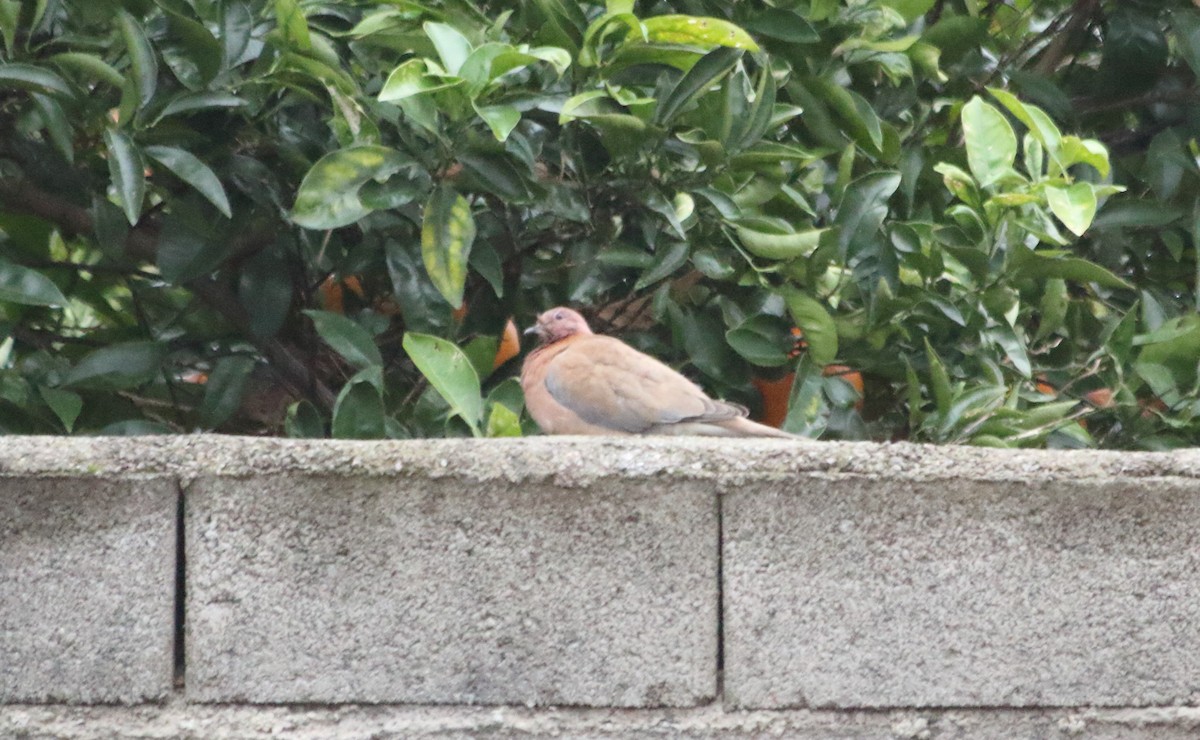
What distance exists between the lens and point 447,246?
8.71 ft

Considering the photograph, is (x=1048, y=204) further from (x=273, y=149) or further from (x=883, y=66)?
(x=273, y=149)

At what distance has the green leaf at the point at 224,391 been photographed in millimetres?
3078

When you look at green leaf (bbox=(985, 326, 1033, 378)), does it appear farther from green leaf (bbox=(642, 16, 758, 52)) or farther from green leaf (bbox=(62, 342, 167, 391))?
green leaf (bbox=(62, 342, 167, 391))

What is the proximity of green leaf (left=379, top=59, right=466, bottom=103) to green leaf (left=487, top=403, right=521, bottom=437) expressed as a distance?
0.54m

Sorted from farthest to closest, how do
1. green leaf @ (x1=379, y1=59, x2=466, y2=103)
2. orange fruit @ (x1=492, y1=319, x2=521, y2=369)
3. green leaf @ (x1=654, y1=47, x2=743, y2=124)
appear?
orange fruit @ (x1=492, y1=319, x2=521, y2=369) → green leaf @ (x1=654, y1=47, x2=743, y2=124) → green leaf @ (x1=379, y1=59, x2=466, y2=103)

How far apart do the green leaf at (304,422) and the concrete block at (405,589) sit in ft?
2.78

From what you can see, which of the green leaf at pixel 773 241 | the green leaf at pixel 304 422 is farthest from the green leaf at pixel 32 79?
the green leaf at pixel 773 241

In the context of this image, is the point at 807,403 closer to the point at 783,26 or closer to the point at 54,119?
the point at 783,26

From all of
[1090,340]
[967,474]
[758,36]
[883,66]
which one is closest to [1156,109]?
[1090,340]

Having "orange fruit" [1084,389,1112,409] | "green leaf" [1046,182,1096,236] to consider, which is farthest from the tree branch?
"orange fruit" [1084,389,1112,409]

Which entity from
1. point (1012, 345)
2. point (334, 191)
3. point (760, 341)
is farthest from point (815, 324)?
point (334, 191)

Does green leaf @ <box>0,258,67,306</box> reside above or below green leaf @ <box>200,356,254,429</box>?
above

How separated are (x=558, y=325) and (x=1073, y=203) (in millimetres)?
1313

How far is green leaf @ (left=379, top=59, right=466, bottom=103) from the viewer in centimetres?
238
